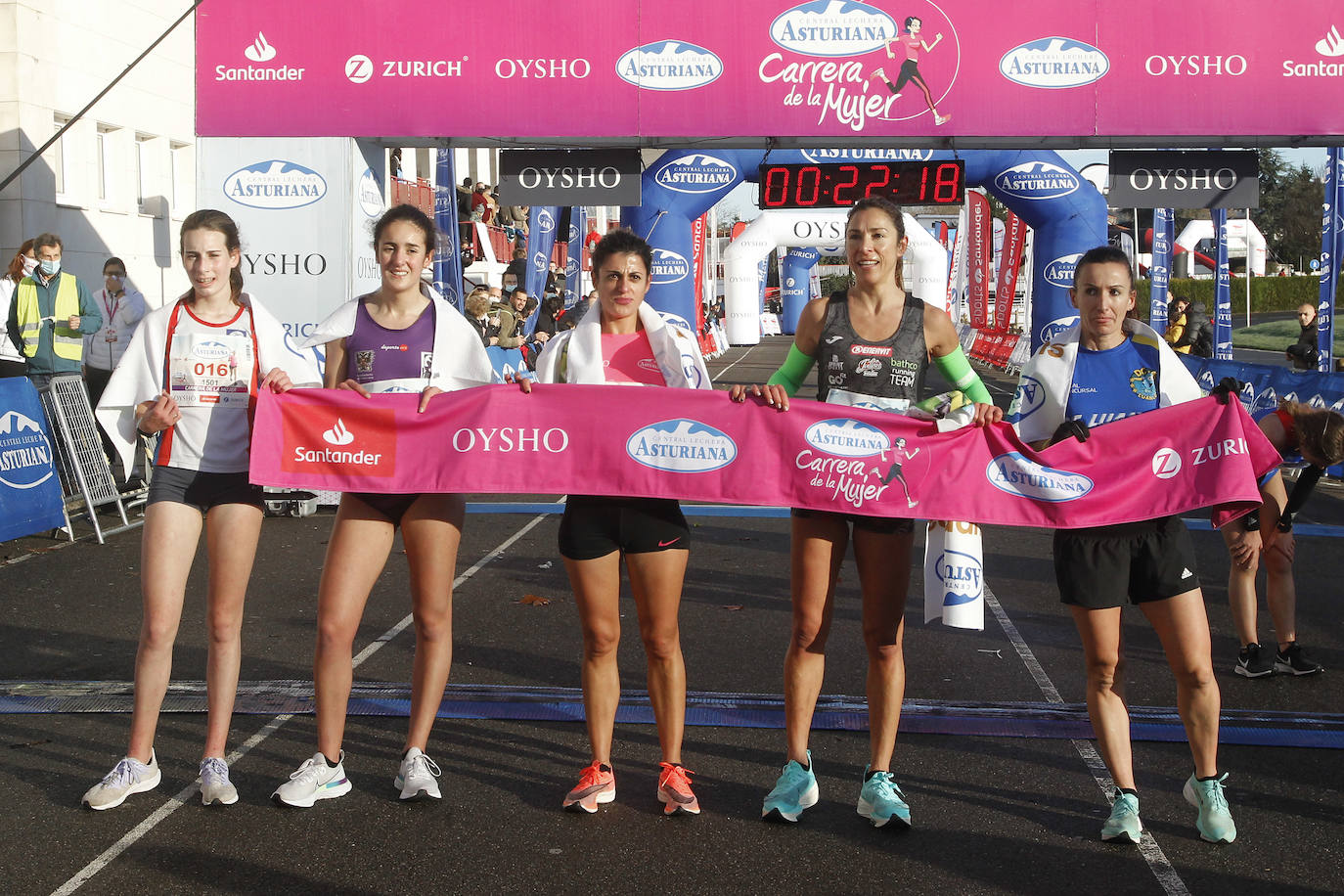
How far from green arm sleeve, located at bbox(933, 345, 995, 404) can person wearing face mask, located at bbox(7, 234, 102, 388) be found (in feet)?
34.2

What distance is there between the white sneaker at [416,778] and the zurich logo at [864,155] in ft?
35.2

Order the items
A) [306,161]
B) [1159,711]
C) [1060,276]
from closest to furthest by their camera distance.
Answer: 1. [1159,711]
2. [306,161]
3. [1060,276]

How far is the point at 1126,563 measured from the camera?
4461 mm

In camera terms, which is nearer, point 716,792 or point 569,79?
point 716,792

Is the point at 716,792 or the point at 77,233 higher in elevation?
the point at 77,233

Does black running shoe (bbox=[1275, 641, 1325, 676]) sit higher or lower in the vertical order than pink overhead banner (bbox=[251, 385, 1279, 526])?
lower

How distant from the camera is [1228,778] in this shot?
16.5 ft

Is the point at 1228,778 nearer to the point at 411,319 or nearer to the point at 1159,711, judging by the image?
the point at 1159,711

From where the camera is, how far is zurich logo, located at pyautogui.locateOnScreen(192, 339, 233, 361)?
186 inches

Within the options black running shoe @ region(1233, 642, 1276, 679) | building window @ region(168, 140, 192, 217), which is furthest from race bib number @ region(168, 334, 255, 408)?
building window @ region(168, 140, 192, 217)

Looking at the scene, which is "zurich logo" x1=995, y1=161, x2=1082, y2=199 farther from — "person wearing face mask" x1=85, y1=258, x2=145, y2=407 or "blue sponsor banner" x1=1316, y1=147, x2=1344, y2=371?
"person wearing face mask" x1=85, y1=258, x2=145, y2=407

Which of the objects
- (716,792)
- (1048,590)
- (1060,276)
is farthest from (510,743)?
(1060,276)

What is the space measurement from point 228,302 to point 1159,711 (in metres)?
4.33

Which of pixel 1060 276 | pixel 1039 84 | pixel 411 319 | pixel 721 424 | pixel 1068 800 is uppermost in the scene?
pixel 1039 84
